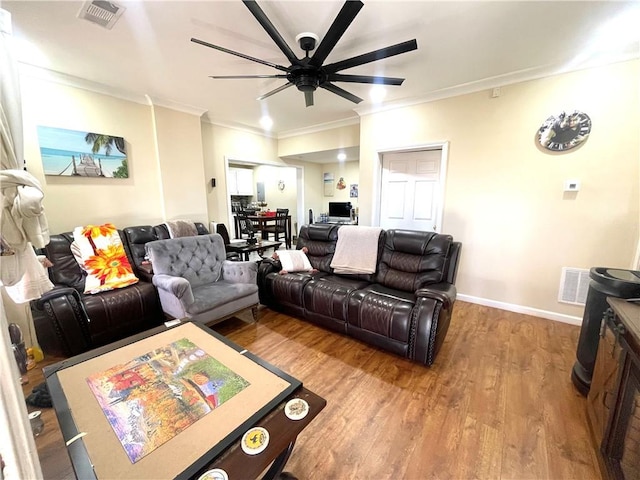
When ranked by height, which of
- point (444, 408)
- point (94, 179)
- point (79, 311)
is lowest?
point (444, 408)

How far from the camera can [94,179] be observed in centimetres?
304

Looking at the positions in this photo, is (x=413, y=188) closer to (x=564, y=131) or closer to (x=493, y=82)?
(x=493, y=82)

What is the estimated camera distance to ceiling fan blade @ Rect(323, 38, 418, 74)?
169cm

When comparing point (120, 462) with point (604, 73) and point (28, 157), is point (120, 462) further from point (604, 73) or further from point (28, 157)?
point (604, 73)

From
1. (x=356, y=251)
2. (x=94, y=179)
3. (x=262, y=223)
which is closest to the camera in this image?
(x=356, y=251)

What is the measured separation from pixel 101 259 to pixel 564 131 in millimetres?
4852

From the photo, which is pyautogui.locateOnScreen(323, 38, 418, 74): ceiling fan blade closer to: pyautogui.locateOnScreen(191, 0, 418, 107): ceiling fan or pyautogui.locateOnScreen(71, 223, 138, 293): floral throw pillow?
pyautogui.locateOnScreen(191, 0, 418, 107): ceiling fan

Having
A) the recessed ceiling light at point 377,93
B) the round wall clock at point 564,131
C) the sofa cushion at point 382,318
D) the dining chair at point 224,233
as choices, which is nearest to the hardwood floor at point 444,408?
the sofa cushion at point 382,318

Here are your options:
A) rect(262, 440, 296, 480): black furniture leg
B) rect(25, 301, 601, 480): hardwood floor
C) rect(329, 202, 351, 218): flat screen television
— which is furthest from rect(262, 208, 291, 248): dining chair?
rect(262, 440, 296, 480): black furniture leg

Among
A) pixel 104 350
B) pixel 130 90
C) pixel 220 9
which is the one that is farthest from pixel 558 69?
pixel 130 90

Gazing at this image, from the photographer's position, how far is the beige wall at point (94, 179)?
2.62 meters

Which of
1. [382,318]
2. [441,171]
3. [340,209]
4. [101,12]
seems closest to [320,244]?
[382,318]

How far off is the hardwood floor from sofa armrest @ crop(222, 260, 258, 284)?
21.6 inches

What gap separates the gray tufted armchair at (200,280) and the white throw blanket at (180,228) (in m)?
0.64
